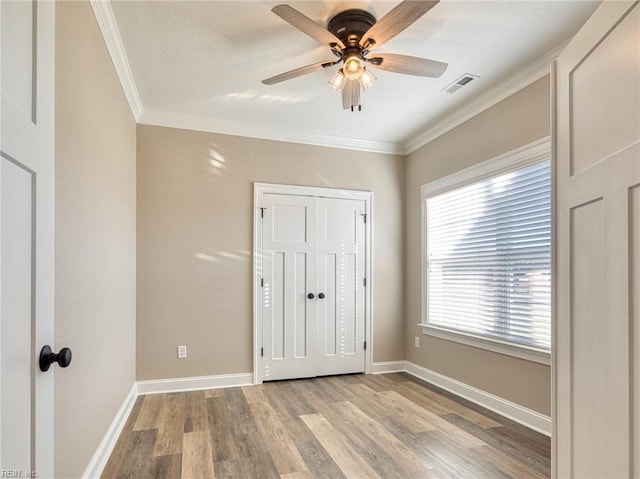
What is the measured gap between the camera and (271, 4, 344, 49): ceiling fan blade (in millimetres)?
1877

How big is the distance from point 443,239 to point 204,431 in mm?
2806

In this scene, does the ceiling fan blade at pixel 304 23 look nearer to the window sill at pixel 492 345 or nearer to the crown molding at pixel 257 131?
the crown molding at pixel 257 131

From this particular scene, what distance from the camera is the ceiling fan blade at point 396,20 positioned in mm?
1810

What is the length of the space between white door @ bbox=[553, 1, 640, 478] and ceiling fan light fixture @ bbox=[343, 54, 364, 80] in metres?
1.27

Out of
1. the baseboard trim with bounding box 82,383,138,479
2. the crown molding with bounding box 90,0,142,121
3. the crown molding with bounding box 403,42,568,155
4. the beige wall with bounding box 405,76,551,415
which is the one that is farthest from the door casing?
the crown molding with bounding box 90,0,142,121

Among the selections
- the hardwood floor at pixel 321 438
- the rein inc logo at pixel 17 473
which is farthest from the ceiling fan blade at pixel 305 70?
the hardwood floor at pixel 321 438

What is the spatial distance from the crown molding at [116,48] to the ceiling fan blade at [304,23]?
1.04 meters

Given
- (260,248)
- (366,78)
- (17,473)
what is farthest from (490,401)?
(17,473)

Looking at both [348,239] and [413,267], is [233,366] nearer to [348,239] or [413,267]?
[348,239]

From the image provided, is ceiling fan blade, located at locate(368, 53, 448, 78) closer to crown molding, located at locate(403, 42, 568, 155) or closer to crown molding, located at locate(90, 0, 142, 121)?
crown molding, located at locate(403, 42, 568, 155)

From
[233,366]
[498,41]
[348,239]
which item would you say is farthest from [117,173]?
[498,41]

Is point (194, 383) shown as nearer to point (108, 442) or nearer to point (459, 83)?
point (108, 442)

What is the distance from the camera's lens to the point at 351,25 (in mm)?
2215

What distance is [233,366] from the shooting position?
385 centimetres
